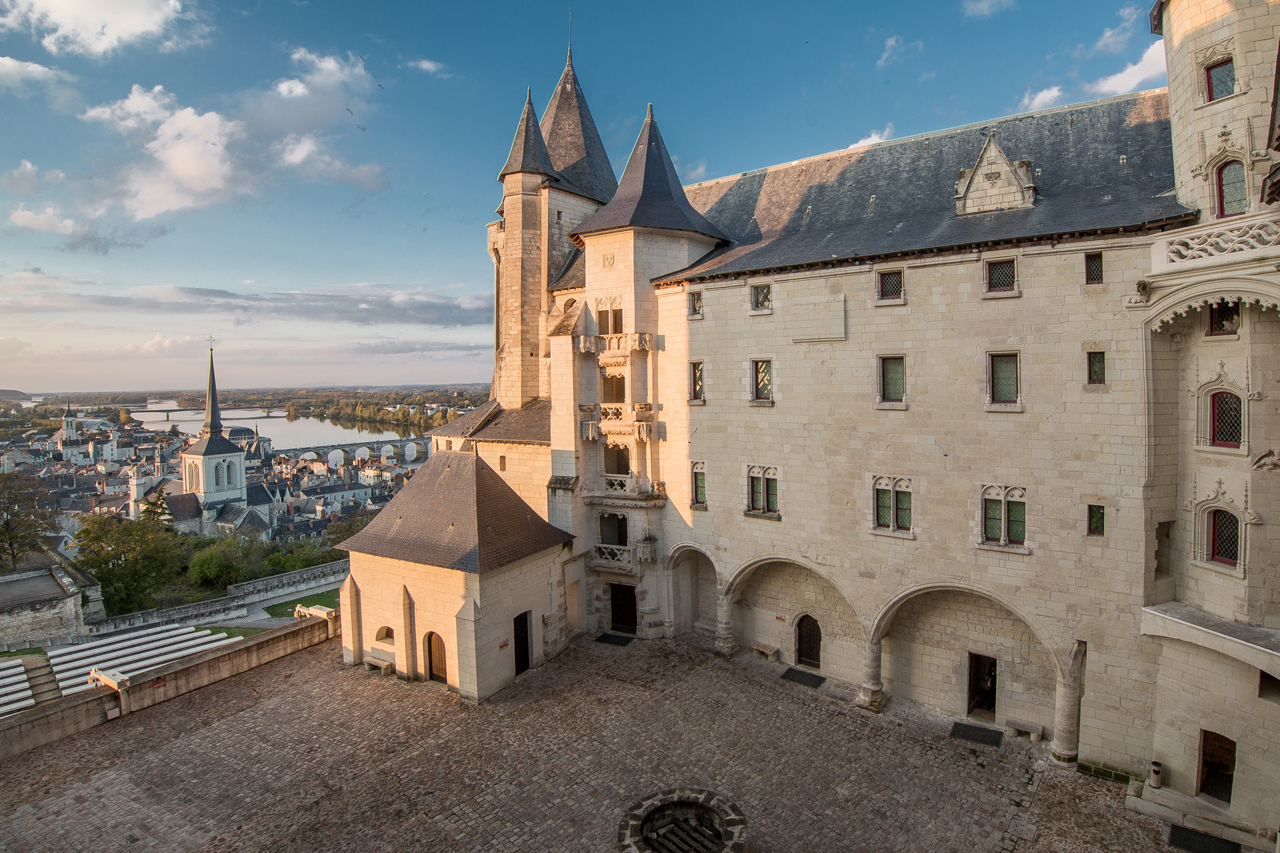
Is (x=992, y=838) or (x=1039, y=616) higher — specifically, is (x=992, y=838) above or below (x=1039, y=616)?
below

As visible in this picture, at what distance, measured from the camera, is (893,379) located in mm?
16875

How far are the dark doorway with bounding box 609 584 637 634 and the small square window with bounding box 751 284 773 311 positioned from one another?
1048cm

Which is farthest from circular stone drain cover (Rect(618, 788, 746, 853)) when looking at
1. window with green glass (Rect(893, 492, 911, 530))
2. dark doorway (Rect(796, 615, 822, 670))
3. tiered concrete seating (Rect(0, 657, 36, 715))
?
tiered concrete seating (Rect(0, 657, 36, 715))

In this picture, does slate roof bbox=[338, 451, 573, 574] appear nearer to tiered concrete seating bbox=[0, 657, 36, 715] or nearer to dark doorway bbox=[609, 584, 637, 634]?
dark doorway bbox=[609, 584, 637, 634]

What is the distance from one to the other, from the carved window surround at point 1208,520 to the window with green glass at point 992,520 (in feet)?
11.5

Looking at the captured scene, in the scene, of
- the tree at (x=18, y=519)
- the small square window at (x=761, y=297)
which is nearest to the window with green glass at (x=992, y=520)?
the small square window at (x=761, y=297)

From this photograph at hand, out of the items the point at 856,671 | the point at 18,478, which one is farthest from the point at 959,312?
the point at 18,478

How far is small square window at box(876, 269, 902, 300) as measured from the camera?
54.6 ft

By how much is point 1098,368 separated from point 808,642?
11.0 m

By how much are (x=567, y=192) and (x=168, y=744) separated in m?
22.5

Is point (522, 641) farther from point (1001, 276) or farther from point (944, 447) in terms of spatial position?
point (1001, 276)

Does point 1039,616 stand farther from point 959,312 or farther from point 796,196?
point 796,196

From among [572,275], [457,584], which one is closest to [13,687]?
[457,584]

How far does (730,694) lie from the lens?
58.7 ft
